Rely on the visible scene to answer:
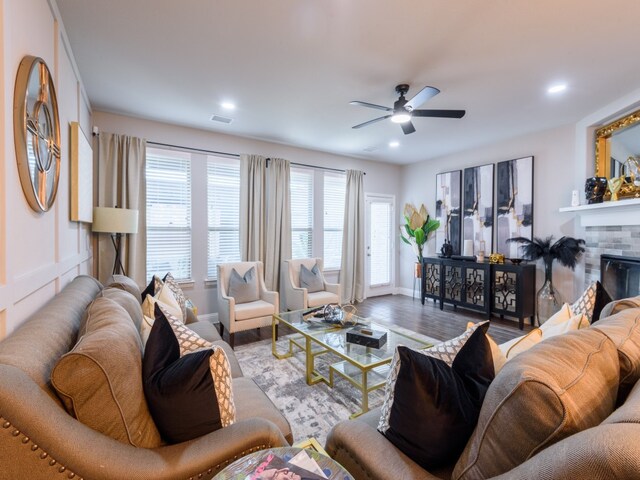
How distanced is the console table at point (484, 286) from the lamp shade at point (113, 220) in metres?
4.55

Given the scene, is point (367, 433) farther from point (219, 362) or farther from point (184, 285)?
point (184, 285)

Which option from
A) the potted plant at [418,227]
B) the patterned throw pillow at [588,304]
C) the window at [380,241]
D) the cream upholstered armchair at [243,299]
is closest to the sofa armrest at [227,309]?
the cream upholstered armchair at [243,299]

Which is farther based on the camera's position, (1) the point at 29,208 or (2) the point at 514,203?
(2) the point at 514,203

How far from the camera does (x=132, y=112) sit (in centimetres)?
358

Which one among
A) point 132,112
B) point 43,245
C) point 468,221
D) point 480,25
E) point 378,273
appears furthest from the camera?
point 378,273

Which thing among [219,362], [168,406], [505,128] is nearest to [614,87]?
[505,128]

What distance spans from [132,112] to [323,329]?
11.1 ft

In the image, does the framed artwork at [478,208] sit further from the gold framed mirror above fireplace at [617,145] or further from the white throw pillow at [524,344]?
the white throw pillow at [524,344]

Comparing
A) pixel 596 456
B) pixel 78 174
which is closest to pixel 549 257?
pixel 596 456

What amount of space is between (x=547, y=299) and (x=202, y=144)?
16.9 ft

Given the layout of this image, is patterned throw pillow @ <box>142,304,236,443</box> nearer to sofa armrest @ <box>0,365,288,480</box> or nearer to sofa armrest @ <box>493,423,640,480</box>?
sofa armrest @ <box>0,365,288,480</box>

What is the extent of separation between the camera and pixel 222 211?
14.3 feet

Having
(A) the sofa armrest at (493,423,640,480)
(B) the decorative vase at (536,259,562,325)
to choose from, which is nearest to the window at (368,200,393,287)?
(B) the decorative vase at (536,259,562,325)

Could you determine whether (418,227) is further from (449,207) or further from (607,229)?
(607,229)
